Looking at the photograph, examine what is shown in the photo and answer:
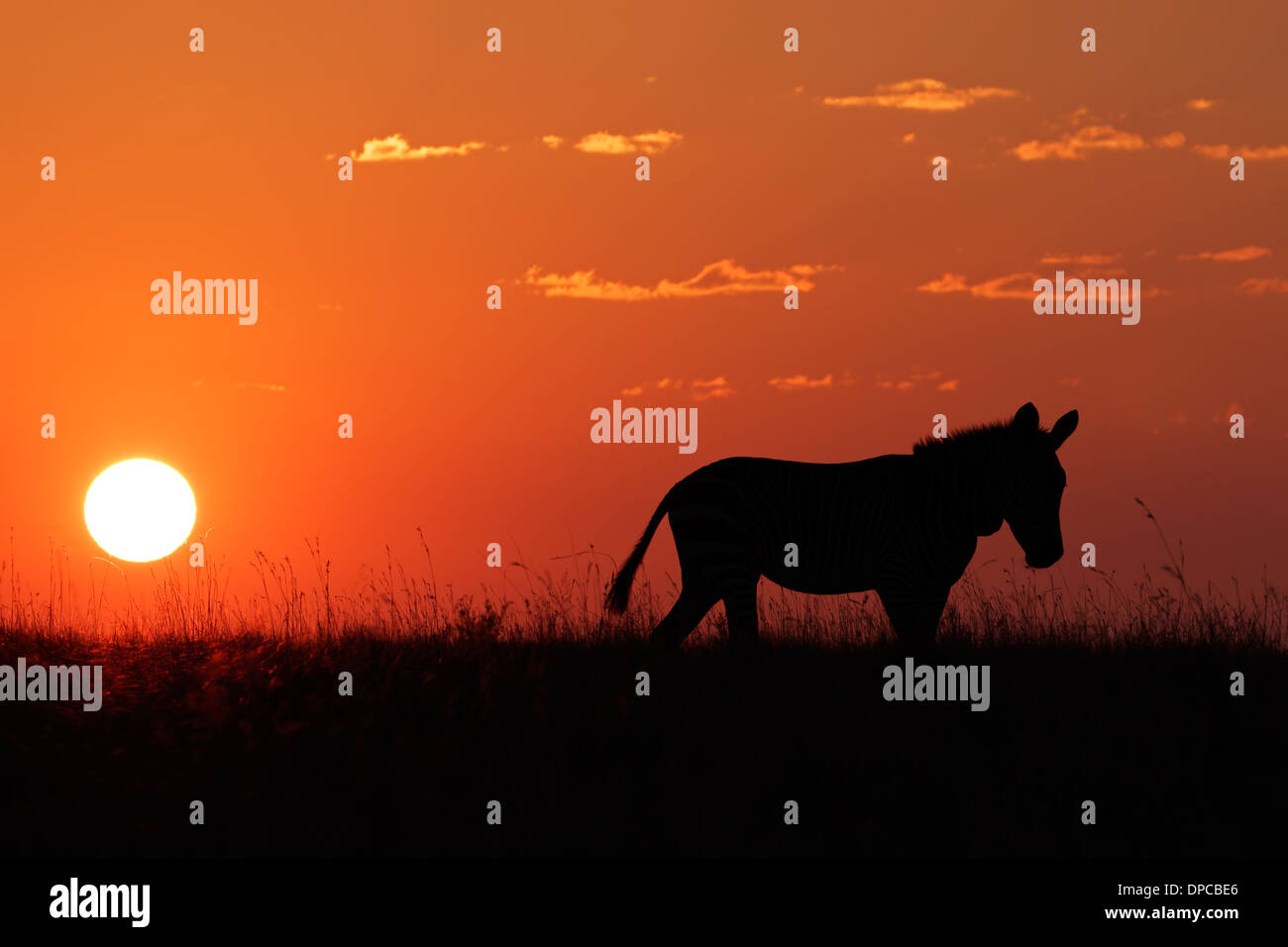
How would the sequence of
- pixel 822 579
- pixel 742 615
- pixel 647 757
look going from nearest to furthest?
1. pixel 647 757
2. pixel 742 615
3. pixel 822 579

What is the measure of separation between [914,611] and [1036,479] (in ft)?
6.03

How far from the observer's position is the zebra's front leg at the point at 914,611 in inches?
460

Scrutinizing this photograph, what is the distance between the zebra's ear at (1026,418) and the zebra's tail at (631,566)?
3433 millimetres

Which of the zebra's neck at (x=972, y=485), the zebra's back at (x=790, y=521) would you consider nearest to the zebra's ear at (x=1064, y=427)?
the zebra's neck at (x=972, y=485)

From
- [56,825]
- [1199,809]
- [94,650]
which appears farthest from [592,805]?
[94,650]

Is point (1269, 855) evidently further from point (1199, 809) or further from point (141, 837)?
point (141, 837)

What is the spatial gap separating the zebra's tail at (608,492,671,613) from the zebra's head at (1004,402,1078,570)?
3.37m

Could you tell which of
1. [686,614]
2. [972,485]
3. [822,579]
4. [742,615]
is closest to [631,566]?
[686,614]

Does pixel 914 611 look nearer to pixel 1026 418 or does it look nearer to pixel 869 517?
pixel 869 517

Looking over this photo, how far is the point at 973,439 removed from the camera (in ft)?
41.1

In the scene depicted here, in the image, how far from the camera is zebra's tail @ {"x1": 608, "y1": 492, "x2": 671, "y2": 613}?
498 inches

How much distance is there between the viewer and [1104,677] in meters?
10.4
